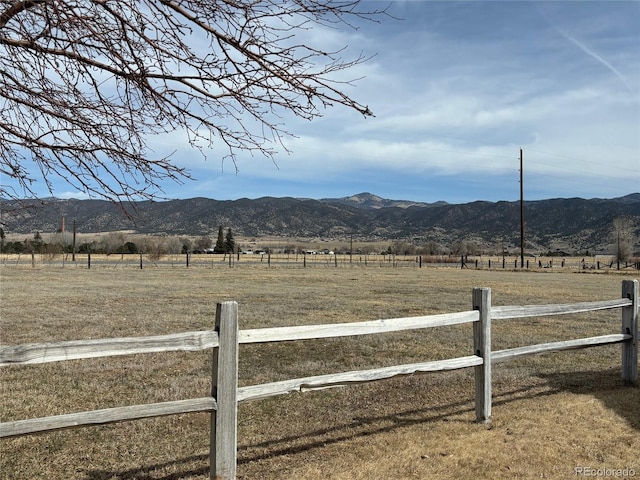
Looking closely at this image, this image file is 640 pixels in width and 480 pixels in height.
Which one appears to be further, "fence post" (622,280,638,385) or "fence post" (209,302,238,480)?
"fence post" (622,280,638,385)

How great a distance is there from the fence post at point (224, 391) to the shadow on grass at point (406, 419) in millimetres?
638

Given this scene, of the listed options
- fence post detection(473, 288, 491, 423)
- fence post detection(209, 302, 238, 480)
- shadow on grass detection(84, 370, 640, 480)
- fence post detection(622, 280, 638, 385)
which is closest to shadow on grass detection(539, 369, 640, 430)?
shadow on grass detection(84, 370, 640, 480)

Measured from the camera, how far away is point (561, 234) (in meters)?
167

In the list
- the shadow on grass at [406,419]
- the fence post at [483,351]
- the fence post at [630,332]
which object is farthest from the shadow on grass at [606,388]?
the fence post at [483,351]

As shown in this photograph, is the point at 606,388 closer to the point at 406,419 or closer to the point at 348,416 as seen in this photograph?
the point at 406,419

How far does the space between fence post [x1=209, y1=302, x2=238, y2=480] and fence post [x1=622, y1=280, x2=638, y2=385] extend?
18.4 feet

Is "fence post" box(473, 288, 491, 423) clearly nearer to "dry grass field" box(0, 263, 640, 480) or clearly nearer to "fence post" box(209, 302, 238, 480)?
"dry grass field" box(0, 263, 640, 480)

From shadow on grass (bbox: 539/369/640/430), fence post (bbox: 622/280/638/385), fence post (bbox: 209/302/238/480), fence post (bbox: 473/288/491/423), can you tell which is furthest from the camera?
fence post (bbox: 622/280/638/385)

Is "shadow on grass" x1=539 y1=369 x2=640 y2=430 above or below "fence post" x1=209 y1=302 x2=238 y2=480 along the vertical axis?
below

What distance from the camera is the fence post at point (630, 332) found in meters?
7.02

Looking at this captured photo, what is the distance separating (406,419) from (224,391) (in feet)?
9.02

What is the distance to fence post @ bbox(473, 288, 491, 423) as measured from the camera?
550cm

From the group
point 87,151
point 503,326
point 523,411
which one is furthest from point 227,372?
point 503,326

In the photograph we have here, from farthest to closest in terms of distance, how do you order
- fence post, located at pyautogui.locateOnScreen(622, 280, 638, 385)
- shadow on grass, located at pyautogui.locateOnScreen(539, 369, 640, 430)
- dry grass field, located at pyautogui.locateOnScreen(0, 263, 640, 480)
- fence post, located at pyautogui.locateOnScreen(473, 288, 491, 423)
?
fence post, located at pyautogui.locateOnScreen(622, 280, 638, 385) < shadow on grass, located at pyautogui.locateOnScreen(539, 369, 640, 430) < fence post, located at pyautogui.locateOnScreen(473, 288, 491, 423) < dry grass field, located at pyautogui.locateOnScreen(0, 263, 640, 480)
